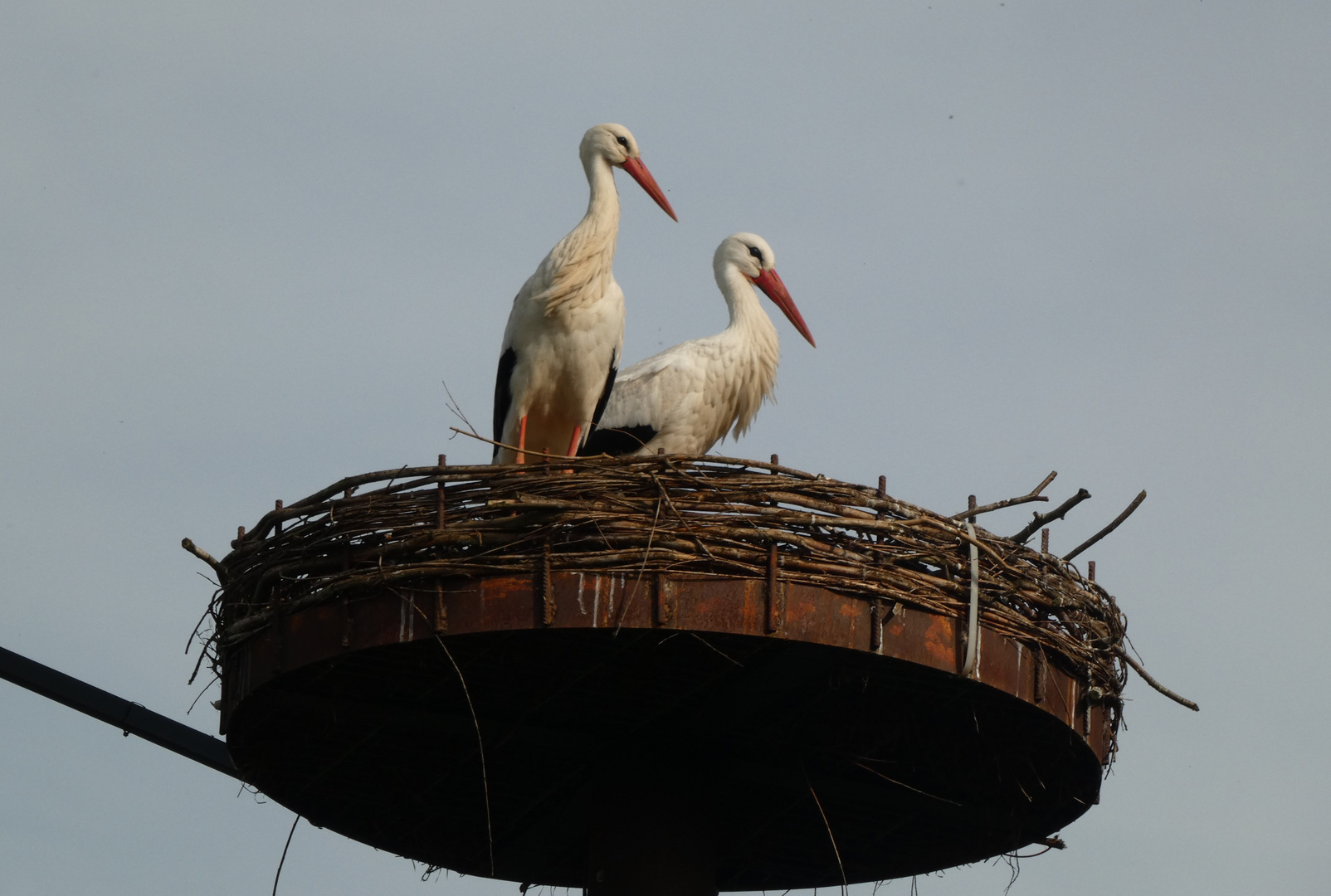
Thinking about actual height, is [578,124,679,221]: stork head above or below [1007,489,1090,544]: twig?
above

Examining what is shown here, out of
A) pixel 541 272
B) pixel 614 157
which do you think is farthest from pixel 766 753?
pixel 614 157

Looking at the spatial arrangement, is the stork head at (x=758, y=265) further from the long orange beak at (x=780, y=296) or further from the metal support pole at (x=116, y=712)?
→ the metal support pole at (x=116, y=712)

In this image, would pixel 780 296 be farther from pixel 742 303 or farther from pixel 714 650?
pixel 714 650

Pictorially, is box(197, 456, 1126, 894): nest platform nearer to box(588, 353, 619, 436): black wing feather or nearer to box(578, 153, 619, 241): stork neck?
box(588, 353, 619, 436): black wing feather

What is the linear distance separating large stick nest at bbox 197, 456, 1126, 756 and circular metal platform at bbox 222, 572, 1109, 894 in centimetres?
9

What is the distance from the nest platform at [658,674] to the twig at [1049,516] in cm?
19

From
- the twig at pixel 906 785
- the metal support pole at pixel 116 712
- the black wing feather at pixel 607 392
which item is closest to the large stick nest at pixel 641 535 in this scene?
the twig at pixel 906 785

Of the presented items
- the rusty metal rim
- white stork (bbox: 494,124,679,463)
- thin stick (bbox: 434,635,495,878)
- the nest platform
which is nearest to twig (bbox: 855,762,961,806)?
the nest platform

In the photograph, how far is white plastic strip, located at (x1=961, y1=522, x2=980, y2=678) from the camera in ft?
27.7

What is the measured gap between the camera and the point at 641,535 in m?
8.18

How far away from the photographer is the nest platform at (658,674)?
8.23 meters

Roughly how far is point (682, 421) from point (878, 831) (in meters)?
2.72

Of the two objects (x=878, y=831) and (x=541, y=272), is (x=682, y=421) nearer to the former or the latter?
(x=541, y=272)

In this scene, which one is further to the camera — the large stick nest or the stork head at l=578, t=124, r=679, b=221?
the stork head at l=578, t=124, r=679, b=221
